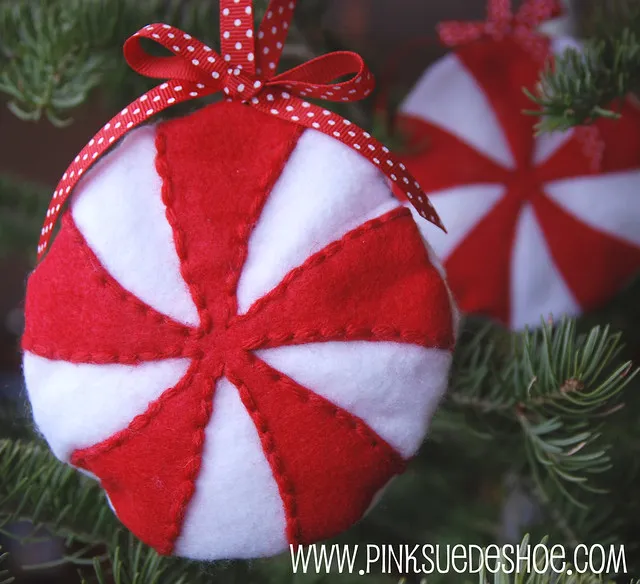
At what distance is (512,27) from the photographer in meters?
0.80

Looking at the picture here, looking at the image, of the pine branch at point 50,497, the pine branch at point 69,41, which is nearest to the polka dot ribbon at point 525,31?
the pine branch at point 69,41

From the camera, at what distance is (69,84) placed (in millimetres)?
656

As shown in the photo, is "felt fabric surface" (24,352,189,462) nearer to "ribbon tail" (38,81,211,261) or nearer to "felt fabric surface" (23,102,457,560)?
"felt fabric surface" (23,102,457,560)

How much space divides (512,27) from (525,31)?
2cm

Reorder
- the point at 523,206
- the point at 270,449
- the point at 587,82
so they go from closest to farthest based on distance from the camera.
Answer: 1. the point at 270,449
2. the point at 587,82
3. the point at 523,206

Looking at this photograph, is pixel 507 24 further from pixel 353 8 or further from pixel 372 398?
pixel 353 8

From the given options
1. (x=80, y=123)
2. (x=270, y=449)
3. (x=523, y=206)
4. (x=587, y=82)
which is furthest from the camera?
(x=80, y=123)

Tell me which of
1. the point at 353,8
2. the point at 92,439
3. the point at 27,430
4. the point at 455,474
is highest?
the point at 353,8

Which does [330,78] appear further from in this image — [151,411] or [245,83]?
[151,411]

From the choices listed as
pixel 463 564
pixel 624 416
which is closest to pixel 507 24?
pixel 624 416

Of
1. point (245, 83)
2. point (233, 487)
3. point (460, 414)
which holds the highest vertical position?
point (245, 83)

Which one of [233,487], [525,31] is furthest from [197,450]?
[525,31]

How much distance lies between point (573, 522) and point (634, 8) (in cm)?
56

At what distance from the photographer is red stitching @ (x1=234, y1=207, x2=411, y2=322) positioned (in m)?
0.51
